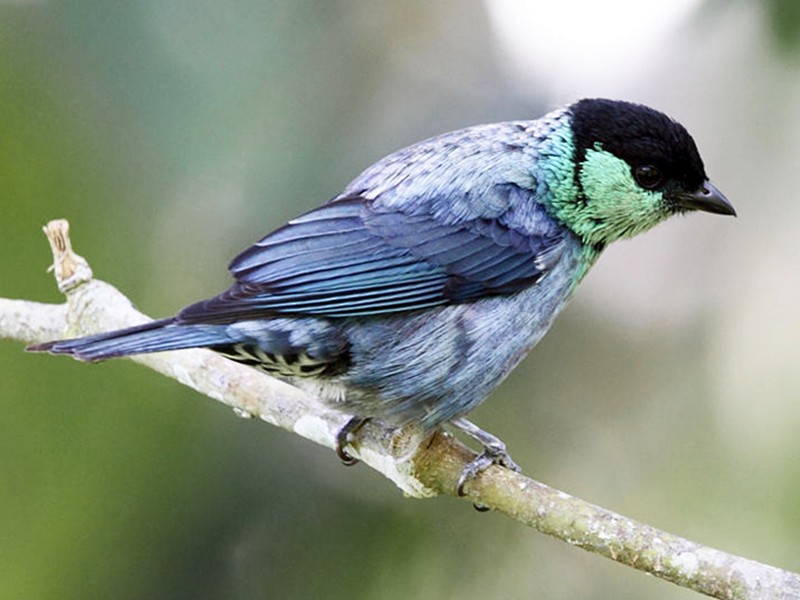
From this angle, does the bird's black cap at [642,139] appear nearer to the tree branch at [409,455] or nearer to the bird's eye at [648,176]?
the bird's eye at [648,176]

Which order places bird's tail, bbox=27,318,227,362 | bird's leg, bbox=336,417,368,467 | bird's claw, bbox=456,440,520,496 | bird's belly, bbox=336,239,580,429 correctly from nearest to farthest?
bird's tail, bbox=27,318,227,362
bird's claw, bbox=456,440,520,496
bird's belly, bbox=336,239,580,429
bird's leg, bbox=336,417,368,467

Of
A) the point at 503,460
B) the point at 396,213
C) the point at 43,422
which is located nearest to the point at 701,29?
the point at 396,213

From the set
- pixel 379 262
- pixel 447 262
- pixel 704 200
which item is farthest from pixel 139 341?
pixel 704 200

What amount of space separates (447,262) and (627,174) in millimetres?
657

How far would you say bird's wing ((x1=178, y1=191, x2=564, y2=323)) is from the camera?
3529 millimetres

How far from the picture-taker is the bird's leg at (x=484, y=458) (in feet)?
11.4

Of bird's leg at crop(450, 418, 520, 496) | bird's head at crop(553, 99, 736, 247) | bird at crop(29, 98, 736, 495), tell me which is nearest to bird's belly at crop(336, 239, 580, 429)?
bird at crop(29, 98, 736, 495)

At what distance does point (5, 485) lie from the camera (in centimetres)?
418

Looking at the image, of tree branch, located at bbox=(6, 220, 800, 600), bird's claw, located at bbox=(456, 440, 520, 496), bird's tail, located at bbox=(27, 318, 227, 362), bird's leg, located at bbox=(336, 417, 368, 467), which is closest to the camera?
tree branch, located at bbox=(6, 220, 800, 600)

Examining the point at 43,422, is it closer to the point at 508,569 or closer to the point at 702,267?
the point at 508,569

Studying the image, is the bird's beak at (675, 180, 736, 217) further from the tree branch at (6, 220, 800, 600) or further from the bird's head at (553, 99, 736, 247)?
the tree branch at (6, 220, 800, 600)

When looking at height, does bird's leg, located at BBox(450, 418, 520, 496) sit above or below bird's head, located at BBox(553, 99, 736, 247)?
below

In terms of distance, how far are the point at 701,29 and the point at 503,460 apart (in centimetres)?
210

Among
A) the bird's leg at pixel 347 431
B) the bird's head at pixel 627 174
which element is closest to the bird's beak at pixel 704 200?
the bird's head at pixel 627 174
